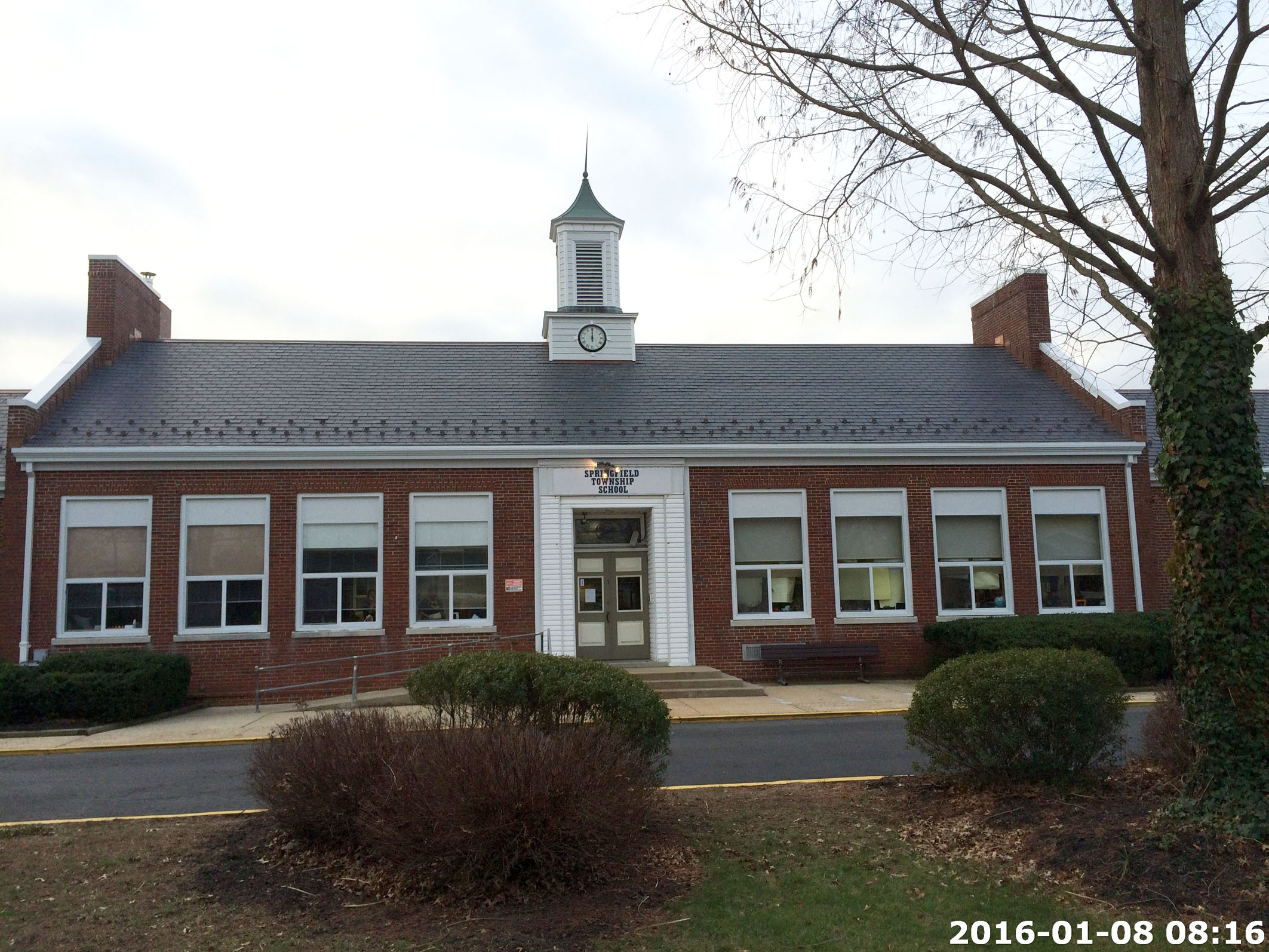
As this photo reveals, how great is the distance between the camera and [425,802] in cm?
586

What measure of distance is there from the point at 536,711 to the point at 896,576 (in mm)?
14195

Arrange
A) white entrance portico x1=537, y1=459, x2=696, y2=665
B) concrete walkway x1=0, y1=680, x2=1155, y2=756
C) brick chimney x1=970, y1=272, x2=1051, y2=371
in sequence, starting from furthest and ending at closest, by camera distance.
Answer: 1. brick chimney x1=970, y1=272, x2=1051, y2=371
2. white entrance portico x1=537, y1=459, x2=696, y2=665
3. concrete walkway x1=0, y1=680, x2=1155, y2=756

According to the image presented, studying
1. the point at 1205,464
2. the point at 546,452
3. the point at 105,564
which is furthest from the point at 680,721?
the point at 105,564

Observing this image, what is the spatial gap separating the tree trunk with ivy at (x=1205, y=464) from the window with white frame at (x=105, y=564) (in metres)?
16.8

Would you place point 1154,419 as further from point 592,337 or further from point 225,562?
point 225,562

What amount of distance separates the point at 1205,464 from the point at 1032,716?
7.03 ft

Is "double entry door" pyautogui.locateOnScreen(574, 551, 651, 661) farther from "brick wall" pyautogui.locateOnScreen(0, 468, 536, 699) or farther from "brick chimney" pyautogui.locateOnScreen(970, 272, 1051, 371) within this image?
"brick chimney" pyautogui.locateOnScreen(970, 272, 1051, 371)

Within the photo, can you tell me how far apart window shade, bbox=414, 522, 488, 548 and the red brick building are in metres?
A: 0.04

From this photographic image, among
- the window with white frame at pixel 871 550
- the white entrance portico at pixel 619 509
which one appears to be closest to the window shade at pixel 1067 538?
the window with white frame at pixel 871 550

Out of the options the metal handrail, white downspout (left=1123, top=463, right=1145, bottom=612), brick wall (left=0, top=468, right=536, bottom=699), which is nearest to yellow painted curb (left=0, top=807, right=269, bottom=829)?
the metal handrail

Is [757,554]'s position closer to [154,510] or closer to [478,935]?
[154,510]

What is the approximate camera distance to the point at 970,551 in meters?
20.7

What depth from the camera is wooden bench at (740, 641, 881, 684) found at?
1936 cm

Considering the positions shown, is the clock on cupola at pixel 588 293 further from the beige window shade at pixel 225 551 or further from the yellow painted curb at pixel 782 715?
the yellow painted curb at pixel 782 715
